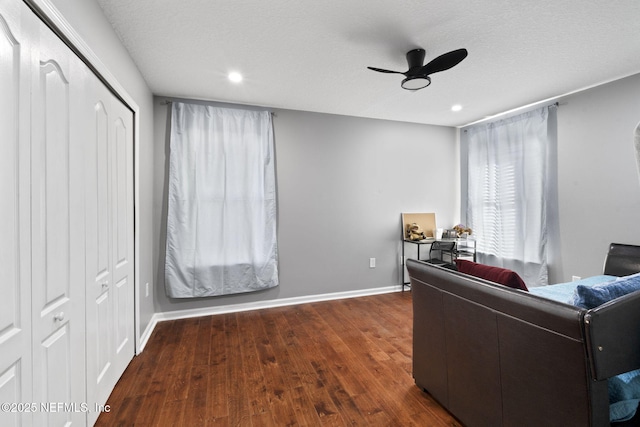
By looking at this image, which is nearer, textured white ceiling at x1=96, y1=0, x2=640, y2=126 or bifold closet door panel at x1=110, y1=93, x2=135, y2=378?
textured white ceiling at x1=96, y1=0, x2=640, y2=126

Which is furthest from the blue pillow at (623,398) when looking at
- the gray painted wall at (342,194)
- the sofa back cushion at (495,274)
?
the gray painted wall at (342,194)

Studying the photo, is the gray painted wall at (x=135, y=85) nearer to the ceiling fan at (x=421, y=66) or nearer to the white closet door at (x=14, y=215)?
the white closet door at (x=14, y=215)

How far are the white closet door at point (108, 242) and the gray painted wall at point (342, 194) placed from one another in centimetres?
101

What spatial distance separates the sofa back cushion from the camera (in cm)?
146

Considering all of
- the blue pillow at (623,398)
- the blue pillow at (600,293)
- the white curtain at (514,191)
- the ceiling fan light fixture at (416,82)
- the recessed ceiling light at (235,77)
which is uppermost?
the recessed ceiling light at (235,77)

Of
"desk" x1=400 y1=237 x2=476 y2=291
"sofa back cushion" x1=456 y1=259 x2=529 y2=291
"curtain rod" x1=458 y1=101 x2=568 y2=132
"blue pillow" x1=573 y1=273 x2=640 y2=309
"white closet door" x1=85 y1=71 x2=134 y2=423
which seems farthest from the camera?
"desk" x1=400 y1=237 x2=476 y2=291

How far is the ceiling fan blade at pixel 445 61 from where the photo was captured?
197cm

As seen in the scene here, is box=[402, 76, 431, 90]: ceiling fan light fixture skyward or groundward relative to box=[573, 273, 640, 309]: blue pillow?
skyward

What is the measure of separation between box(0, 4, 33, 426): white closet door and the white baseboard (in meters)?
1.75

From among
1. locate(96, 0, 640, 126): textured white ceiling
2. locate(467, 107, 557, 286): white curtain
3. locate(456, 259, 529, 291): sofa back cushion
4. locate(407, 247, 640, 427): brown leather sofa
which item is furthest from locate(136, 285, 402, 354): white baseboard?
locate(96, 0, 640, 126): textured white ceiling

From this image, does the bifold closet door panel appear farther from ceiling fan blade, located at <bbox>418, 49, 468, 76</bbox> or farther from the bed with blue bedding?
the bed with blue bedding

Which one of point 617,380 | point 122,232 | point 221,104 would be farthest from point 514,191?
point 122,232

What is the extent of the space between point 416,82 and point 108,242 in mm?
2647

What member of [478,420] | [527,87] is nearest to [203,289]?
[478,420]
